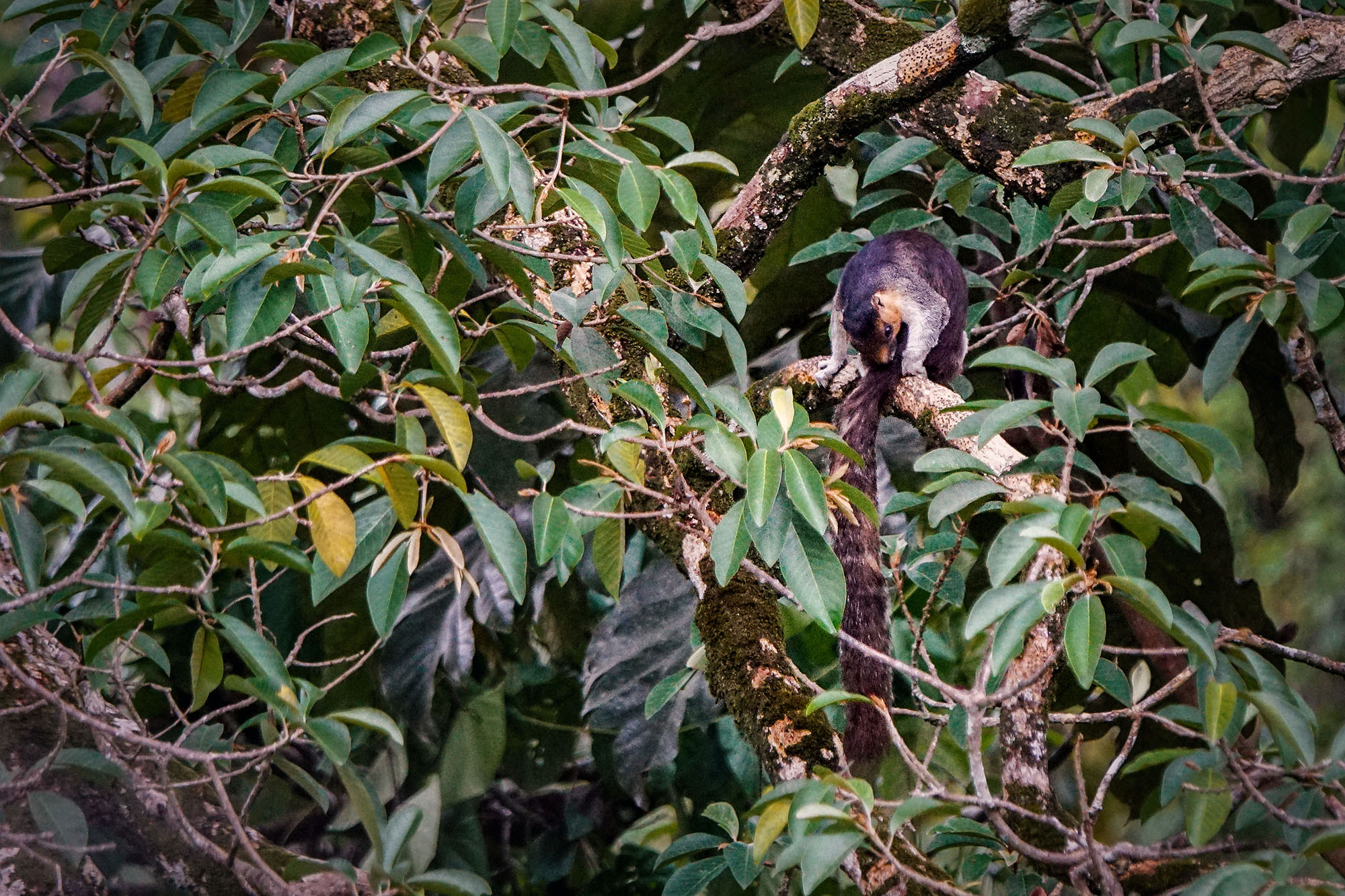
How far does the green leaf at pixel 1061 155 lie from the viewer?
1.19m

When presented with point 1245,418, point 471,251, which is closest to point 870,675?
point 471,251

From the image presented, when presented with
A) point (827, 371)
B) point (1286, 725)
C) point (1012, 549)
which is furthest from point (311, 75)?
point (827, 371)

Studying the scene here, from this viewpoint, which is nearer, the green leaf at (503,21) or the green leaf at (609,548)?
the green leaf at (503,21)

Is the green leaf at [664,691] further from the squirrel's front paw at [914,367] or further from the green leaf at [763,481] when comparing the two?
the squirrel's front paw at [914,367]

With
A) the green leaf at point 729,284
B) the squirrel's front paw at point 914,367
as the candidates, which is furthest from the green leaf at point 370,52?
the squirrel's front paw at point 914,367

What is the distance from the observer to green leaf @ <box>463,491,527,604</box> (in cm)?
80

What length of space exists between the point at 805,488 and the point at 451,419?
29 centimetres

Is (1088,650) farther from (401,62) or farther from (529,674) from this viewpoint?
(529,674)

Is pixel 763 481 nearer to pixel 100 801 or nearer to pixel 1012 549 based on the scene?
pixel 1012 549

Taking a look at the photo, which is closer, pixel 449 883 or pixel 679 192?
pixel 449 883

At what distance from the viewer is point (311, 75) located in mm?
958

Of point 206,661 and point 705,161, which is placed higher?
point 705,161

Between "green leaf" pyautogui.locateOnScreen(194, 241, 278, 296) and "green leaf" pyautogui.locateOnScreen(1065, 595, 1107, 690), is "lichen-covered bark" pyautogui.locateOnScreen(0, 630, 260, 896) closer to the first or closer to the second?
"green leaf" pyautogui.locateOnScreen(194, 241, 278, 296)

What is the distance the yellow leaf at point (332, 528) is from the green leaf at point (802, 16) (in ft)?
2.23
